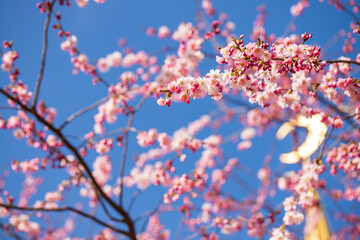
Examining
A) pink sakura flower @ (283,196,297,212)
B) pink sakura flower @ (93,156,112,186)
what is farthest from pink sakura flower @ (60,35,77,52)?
pink sakura flower @ (283,196,297,212)

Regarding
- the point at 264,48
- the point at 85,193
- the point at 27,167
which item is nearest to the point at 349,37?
the point at 264,48

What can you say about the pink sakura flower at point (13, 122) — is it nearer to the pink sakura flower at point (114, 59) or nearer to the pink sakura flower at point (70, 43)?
the pink sakura flower at point (70, 43)

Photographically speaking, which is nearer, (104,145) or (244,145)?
(104,145)

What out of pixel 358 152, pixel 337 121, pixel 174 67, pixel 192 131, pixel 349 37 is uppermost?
pixel 192 131

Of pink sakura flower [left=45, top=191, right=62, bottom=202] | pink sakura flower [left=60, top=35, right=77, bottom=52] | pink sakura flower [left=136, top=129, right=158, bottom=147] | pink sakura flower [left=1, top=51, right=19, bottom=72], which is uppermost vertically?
pink sakura flower [left=60, top=35, right=77, bottom=52]

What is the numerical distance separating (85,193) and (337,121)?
28.9 feet

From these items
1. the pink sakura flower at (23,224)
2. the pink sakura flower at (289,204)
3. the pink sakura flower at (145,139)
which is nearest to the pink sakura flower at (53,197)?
the pink sakura flower at (23,224)

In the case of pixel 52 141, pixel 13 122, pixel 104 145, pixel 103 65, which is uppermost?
pixel 103 65

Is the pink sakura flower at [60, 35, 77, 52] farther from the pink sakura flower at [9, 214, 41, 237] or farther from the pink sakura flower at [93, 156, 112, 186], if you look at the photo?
the pink sakura flower at [9, 214, 41, 237]

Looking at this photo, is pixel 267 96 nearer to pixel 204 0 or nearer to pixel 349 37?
pixel 349 37

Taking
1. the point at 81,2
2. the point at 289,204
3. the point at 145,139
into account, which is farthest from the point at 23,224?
the point at 289,204

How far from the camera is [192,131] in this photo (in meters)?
10.1

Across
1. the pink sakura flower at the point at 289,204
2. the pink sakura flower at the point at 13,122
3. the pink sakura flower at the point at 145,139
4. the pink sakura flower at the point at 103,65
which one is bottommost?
the pink sakura flower at the point at 289,204

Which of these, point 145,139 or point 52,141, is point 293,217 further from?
point 52,141
